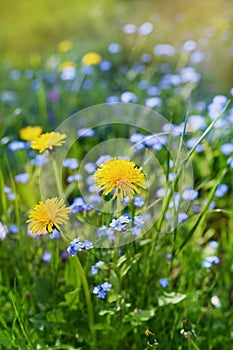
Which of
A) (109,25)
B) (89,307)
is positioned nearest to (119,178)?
(89,307)

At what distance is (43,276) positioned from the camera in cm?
156

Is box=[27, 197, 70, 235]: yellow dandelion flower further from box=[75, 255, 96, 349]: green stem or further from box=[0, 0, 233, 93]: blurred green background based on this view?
box=[0, 0, 233, 93]: blurred green background

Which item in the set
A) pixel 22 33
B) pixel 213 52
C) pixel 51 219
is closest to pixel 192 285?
pixel 51 219

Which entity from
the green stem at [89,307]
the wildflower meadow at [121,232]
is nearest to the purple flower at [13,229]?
the wildflower meadow at [121,232]

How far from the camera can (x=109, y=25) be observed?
4.09 metres

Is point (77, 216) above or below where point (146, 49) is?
below

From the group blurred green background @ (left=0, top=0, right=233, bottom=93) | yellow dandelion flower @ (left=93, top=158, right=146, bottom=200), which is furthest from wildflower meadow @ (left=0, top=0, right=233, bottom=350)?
blurred green background @ (left=0, top=0, right=233, bottom=93)

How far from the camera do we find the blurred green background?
10.6 ft

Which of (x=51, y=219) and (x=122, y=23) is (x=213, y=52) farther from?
(x=51, y=219)

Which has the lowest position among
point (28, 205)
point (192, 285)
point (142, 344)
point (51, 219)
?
point (142, 344)

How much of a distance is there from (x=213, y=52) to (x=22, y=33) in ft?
5.77

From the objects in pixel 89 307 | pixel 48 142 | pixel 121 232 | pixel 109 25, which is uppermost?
pixel 109 25

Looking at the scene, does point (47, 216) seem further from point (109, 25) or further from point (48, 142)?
point (109, 25)

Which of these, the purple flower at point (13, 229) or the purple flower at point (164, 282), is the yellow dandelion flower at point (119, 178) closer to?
the purple flower at point (164, 282)
